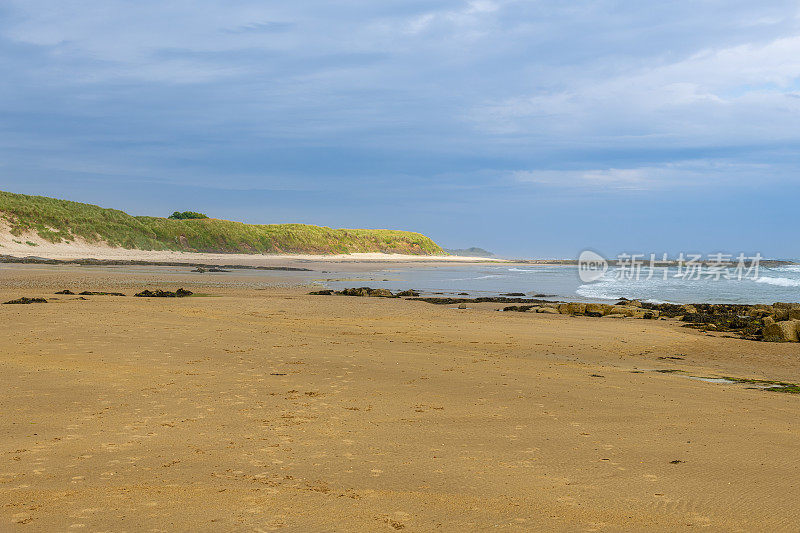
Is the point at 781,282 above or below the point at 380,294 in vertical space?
above

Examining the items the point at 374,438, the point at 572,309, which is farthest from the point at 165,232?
the point at 374,438

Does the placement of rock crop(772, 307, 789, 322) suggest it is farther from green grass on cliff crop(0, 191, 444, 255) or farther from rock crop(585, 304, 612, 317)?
green grass on cliff crop(0, 191, 444, 255)

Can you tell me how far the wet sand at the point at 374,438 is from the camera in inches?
161

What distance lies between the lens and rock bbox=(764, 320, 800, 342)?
572 inches

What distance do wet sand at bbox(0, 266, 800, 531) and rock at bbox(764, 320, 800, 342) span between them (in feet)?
8.92

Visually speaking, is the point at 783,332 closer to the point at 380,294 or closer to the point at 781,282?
the point at 380,294

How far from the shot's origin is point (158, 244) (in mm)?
79000

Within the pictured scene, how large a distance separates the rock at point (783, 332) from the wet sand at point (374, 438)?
8.92ft

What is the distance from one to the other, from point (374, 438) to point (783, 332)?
12.9 m

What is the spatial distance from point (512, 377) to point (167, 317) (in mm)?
9209

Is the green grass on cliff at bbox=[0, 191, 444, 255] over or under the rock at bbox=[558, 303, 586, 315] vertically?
over

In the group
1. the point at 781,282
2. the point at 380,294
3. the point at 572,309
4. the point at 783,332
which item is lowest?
the point at 380,294

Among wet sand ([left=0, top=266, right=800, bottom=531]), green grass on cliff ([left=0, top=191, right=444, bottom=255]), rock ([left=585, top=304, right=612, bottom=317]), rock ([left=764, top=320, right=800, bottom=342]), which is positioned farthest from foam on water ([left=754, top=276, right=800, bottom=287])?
green grass on cliff ([left=0, top=191, right=444, bottom=255])

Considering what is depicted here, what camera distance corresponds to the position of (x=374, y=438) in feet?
18.7
